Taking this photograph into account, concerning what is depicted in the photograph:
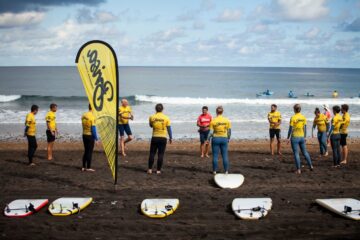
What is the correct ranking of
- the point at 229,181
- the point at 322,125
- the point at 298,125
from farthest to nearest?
the point at 322,125
the point at 298,125
the point at 229,181

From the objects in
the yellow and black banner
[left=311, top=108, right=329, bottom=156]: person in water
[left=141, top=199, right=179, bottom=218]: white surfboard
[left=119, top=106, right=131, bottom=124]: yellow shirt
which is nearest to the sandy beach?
[left=141, top=199, right=179, bottom=218]: white surfboard

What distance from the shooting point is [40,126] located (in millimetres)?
23359

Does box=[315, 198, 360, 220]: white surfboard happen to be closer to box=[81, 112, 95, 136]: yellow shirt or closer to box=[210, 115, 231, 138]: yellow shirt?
box=[210, 115, 231, 138]: yellow shirt

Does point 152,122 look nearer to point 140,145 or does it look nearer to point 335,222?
point 335,222

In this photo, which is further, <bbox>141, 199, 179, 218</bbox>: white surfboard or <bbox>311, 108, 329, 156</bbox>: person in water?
<bbox>311, 108, 329, 156</bbox>: person in water

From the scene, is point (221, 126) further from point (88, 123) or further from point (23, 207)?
point (23, 207)

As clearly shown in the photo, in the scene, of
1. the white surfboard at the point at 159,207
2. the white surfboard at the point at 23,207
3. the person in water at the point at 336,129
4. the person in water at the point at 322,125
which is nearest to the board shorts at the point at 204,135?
the person in water at the point at 322,125

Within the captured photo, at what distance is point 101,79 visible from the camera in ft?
25.3

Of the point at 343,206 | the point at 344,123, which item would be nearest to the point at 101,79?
the point at 343,206

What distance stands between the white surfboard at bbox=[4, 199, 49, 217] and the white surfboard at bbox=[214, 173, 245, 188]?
13.1 feet

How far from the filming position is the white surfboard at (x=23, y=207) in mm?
7125

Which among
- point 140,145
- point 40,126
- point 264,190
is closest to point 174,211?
point 264,190

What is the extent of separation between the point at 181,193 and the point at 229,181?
57.4 inches

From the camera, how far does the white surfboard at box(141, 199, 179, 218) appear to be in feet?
23.3
